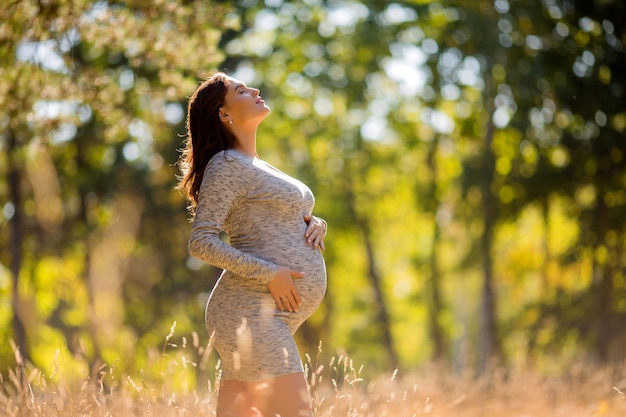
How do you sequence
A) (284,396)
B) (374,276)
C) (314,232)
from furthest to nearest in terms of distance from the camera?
(374,276), (314,232), (284,396)

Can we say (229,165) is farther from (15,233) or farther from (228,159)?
(15,233)

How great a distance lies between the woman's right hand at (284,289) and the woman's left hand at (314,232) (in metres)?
0.20

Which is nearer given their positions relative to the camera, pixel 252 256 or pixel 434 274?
pixel 252 256

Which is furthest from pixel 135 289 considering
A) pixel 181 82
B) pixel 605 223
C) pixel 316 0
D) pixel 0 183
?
pixel 181 82

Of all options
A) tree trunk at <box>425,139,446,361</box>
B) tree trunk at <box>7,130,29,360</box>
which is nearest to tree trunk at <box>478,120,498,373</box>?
tree trunk at <box>425,139,446,361</box>

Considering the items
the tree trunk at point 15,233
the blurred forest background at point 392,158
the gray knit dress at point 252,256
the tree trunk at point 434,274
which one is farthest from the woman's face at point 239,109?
the tree trunk at point 434,274

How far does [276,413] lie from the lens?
291 centimetres

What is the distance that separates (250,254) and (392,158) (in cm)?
1409

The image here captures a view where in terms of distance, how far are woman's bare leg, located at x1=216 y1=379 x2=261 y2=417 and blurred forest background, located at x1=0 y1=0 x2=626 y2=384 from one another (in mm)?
4279

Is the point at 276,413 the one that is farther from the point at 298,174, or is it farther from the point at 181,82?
the point at 298,174

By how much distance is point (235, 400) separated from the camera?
9.98 ft

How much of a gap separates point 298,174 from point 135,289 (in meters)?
3.99

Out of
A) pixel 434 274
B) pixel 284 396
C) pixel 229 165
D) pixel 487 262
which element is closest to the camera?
pixel 284 396

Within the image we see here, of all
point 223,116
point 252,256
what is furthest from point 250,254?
point 223,116
